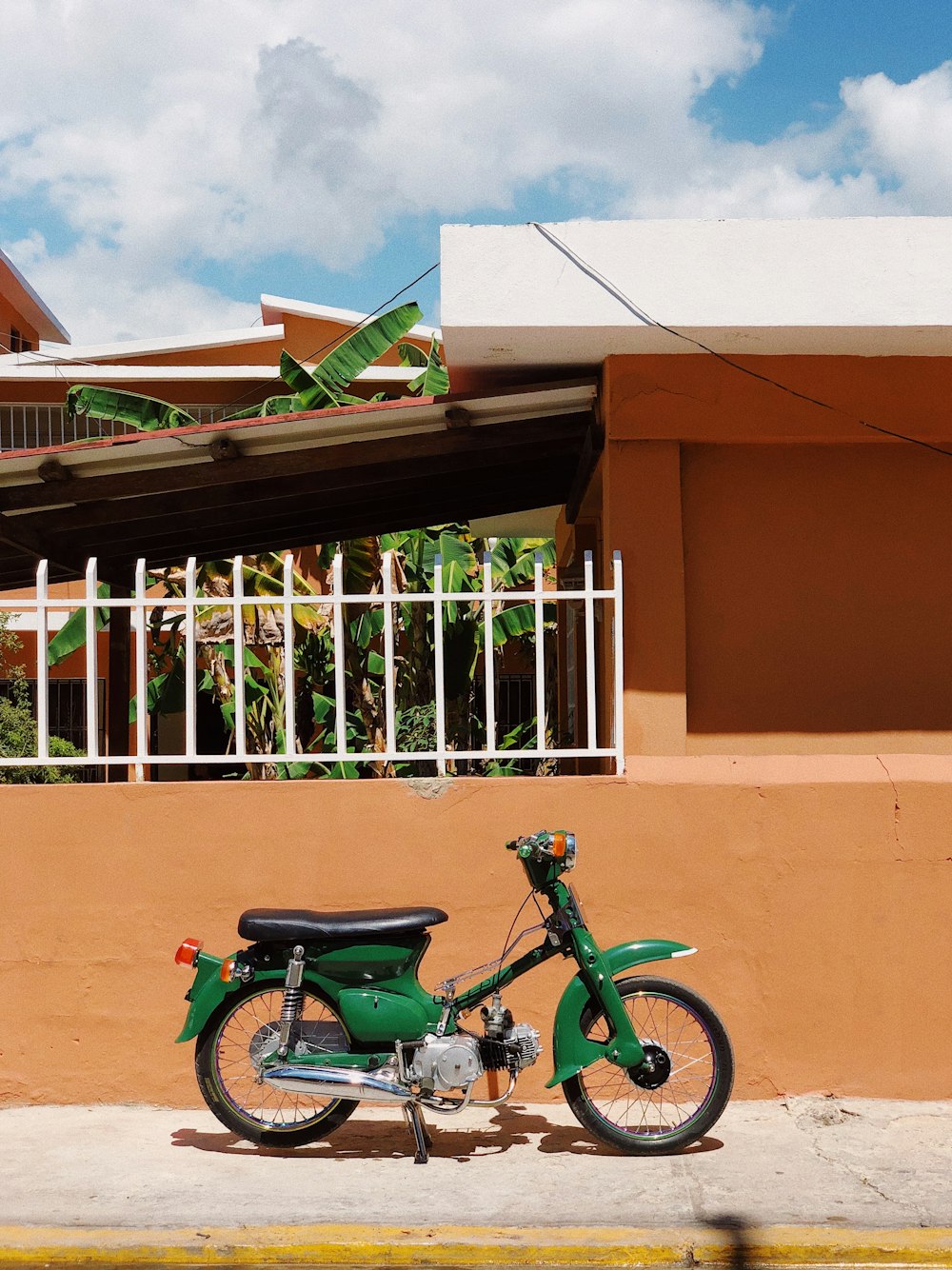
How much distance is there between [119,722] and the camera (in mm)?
8859

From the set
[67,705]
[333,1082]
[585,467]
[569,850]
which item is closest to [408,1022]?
[333,1082]

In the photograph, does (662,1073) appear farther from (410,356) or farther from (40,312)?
(40,312)

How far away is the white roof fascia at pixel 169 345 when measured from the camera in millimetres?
17312

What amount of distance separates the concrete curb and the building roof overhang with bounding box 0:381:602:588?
3.69 meters

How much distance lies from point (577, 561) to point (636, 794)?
13.6 feet

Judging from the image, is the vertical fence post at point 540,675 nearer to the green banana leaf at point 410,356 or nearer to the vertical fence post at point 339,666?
the vertical fence post at point 339,666

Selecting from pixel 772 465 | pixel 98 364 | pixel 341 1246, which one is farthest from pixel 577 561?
pixel 98 364

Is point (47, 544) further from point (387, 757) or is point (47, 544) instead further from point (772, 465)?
point (772, 465)

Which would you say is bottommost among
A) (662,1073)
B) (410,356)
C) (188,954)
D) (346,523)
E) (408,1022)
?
(662,1073)

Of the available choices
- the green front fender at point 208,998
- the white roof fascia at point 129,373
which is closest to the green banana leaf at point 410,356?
the white roof fascia at point 129,373

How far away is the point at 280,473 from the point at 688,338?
2406 mm

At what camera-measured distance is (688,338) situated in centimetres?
609

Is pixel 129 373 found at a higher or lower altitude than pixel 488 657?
higher

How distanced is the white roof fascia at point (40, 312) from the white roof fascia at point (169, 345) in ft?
15.4
